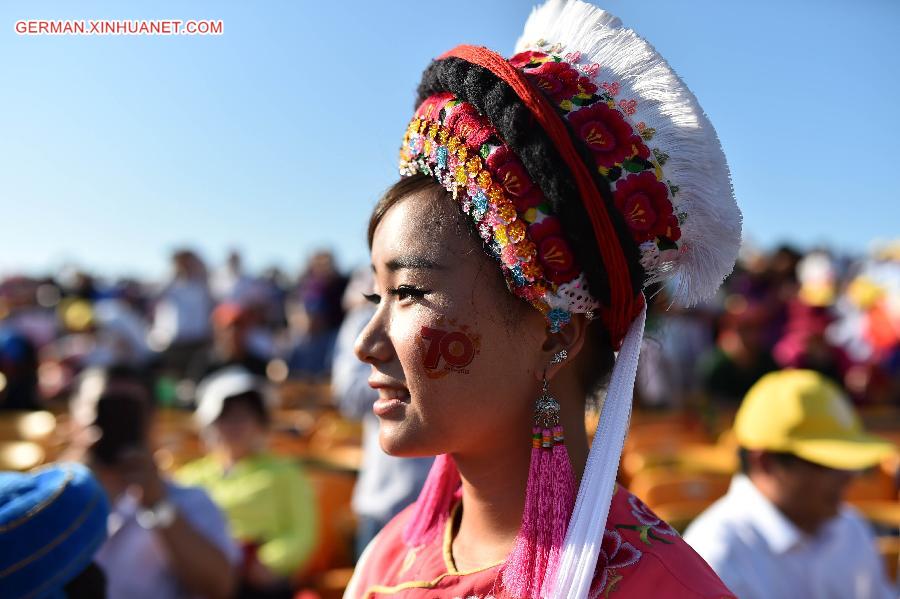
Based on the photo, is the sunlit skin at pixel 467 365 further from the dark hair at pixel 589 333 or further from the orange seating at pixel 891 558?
the orange seating at pixel 891 558

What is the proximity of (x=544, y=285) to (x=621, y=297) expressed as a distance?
0.47 feet

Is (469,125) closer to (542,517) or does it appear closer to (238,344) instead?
(542,517)

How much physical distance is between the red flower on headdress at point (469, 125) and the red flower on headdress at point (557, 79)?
0.11 m

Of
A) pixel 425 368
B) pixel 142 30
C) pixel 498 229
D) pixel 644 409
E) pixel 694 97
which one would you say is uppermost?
pixel 142 30

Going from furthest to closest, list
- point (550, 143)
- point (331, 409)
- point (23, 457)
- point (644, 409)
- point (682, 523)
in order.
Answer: point (331, 409), point (644, 409), point (23, 457), point (682, 523), point (550, 143)

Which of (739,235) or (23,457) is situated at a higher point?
(739,235)

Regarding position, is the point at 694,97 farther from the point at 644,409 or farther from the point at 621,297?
the point at 644,409

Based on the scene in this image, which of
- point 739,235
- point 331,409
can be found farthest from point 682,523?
point 331,409

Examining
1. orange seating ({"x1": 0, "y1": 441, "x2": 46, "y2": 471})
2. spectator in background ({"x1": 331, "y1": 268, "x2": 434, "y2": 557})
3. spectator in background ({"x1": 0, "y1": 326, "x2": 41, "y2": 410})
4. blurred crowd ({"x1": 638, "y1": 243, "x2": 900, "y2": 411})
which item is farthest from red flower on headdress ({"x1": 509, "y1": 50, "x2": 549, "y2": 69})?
spectator in background ({"x1": 0, "y1": 326, "x2": 41, "y2": 410})

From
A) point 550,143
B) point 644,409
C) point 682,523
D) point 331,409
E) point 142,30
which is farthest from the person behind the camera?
point 331,409

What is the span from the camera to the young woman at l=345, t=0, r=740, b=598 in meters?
1.32

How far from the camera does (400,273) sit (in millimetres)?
1400

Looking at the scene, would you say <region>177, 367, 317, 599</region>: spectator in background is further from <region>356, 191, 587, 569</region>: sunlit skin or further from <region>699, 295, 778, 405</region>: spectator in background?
<region>699, 295, 778, 405</region>: spectator in background

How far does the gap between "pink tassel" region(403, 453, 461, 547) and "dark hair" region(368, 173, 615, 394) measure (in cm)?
35
